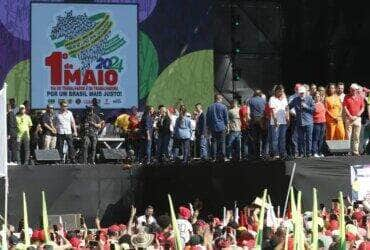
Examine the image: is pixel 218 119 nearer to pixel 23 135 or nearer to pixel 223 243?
pixel 23 135

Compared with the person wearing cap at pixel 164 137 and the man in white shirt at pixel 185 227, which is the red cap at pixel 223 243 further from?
the person wearing cap at pixel 164 137

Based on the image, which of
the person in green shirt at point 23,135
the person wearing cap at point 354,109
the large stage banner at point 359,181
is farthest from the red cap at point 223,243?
the person in green shirt at point 23,135

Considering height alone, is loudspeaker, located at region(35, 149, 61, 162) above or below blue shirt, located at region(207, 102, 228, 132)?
below

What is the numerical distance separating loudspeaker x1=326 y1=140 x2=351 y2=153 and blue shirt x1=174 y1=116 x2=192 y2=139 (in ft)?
11.5

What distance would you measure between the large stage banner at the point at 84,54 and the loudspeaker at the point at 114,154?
5.62 metres

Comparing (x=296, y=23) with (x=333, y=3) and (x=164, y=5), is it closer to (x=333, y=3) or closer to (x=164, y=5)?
(x=333, y=3)

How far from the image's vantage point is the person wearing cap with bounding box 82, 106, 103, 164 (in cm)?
2652

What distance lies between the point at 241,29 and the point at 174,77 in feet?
8.60

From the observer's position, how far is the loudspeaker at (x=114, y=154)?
27094 millimetres

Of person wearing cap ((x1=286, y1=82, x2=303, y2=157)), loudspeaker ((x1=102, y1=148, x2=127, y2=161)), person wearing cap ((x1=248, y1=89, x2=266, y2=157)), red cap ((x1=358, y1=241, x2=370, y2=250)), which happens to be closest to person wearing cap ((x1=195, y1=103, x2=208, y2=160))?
person wearing cap ((x1=248, y1=89, x2=266, y2=157))

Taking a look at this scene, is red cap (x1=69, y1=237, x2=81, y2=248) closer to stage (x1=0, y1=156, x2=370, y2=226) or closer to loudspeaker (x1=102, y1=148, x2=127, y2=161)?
stage (x1=0, y1=156, x2=370, y2=226)

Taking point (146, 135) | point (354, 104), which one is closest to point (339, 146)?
point (354, 104)

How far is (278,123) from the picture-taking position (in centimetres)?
2422

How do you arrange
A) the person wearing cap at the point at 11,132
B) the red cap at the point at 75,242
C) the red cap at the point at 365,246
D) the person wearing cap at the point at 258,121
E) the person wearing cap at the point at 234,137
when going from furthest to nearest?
1. the person wearing cap at the point at 234,137
2. the person wearing cap at the point at 258,121
3. the person wearing cap at the point at 11,132
4. the red cap at the point at 75,242
5. the red cap at the point at 365,246
